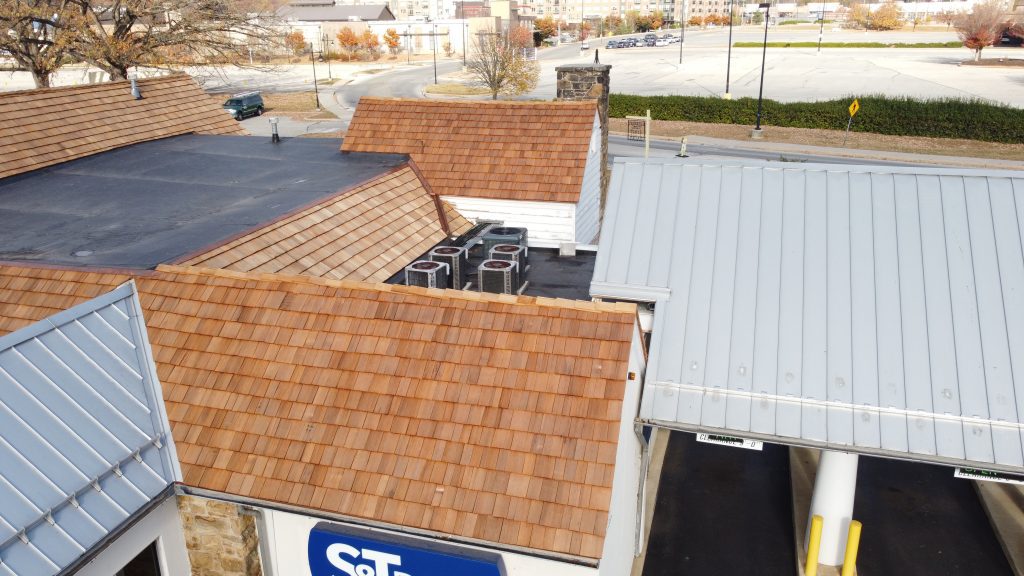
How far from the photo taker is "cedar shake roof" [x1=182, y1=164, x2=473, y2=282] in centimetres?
1226

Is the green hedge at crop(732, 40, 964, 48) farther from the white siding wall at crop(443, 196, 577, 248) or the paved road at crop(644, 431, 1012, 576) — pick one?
the paved road at crop(644, 431, 1012, 576)

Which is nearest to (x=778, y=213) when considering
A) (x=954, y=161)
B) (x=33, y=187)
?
(x=33, y=187)

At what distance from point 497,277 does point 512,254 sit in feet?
3.35

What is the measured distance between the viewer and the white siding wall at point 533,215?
56.1 feet

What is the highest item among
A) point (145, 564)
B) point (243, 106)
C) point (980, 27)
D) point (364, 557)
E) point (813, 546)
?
point (980, 27)

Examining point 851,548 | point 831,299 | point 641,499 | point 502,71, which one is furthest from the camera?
point 502,71

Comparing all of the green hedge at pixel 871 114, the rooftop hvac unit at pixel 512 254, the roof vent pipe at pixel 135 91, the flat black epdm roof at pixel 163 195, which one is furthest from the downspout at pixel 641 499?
the green hedge at pixel 871 114

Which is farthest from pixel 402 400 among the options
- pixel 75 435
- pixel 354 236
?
pixel 354 236

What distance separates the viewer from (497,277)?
1353 cm

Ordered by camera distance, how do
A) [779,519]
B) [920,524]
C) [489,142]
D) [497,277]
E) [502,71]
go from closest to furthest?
1. [920,524]
2. [779,519]
3. [497,277]
4. [489,142]
5. [502,71]

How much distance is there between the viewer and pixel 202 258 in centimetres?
1119

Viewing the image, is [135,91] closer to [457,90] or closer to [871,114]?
[871,114]

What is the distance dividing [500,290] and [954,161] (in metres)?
33.8

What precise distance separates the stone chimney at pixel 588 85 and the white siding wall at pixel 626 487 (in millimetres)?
12104
